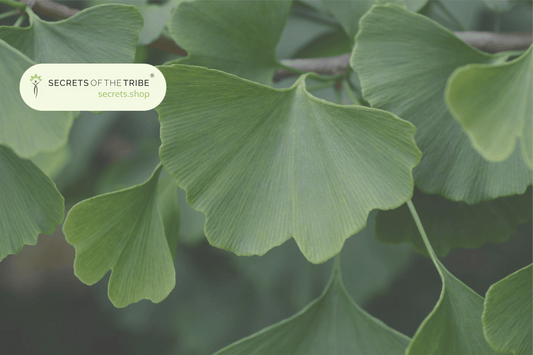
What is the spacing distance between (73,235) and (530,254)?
2.78 feet

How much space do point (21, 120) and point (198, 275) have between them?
2.01ft

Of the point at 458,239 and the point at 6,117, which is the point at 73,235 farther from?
the point at 458,239

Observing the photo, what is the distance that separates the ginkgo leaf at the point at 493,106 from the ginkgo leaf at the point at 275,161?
0.04m

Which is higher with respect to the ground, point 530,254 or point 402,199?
point 402,199

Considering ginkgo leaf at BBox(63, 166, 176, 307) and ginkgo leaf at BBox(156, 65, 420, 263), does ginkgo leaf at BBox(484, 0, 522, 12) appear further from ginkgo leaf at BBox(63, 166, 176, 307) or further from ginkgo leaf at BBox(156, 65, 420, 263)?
ginkgo leaf at BBox(63, 166, 176, 307)

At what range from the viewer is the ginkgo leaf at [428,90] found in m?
0.29

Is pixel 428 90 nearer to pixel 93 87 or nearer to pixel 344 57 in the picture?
pixel 344 57

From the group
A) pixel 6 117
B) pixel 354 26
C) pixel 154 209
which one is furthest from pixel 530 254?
pixel 6 117

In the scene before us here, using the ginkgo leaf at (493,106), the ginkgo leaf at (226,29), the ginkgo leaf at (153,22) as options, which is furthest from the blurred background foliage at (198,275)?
the ginkgo leaf at (493,106)

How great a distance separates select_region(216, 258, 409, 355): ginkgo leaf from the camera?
0.35 meters

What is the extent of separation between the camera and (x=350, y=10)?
0.37 meters

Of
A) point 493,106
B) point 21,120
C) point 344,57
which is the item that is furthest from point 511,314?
point 21,120

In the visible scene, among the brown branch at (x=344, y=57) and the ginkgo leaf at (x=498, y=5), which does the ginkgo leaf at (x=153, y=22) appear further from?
the ginkgo leaf at (x=498, y=5)

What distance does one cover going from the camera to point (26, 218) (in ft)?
1.00
